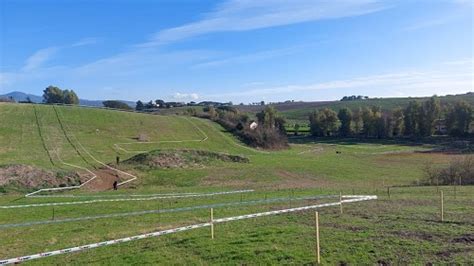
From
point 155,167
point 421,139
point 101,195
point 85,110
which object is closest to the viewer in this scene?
point 101,195

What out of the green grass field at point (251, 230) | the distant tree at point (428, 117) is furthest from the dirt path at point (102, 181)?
the distant tree at point (428, 117)

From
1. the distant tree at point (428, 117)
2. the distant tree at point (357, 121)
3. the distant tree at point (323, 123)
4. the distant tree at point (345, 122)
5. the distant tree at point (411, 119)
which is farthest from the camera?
the distant tree at point (357, 121)

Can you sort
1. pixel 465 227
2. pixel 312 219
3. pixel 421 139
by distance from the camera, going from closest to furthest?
pixel 465 227 < pixel 312 219 < pixel 421 139

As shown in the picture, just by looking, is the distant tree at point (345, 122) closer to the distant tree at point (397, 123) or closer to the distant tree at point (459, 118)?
the distant tree at point (397, 123)

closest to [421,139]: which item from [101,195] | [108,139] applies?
[108,139]

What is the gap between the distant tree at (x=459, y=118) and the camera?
123 m

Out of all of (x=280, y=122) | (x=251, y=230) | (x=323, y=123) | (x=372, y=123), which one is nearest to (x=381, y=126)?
(x=372, y=123)

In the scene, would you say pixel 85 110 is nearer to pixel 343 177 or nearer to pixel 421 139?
pixel 343 177

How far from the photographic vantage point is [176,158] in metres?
52.4

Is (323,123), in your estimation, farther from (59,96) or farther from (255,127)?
(59,96)

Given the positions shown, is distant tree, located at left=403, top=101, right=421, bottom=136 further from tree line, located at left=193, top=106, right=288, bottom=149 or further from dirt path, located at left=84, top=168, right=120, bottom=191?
dirt path, located at left=84, top=168, right=120, bottom=191

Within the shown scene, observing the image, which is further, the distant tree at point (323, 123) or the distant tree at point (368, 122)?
the distant tree at point (323, 123)

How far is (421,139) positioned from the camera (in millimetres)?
121500

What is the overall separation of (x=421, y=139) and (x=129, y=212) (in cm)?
11245
